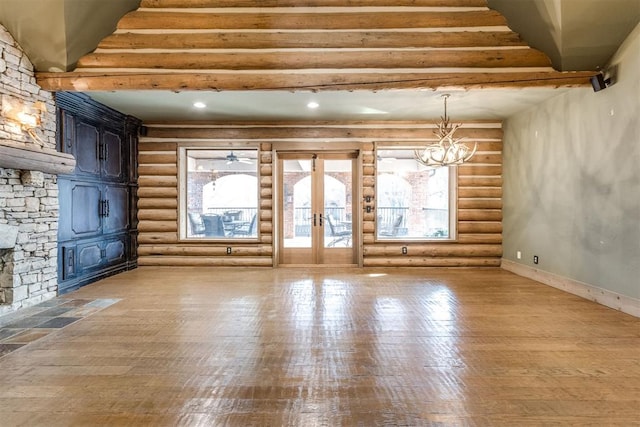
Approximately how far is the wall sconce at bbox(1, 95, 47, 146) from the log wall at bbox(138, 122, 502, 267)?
9.02 ft

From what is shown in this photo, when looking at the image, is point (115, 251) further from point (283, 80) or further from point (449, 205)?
point (449, 205)

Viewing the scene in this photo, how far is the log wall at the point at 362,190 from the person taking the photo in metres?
7.75

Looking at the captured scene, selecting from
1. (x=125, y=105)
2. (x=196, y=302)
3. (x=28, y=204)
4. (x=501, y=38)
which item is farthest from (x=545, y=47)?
(x=28, y=204)

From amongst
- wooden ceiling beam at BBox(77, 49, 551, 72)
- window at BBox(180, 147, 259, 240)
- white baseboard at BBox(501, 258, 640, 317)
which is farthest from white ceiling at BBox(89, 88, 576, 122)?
white baseboard at BBox(501, 258, 640, 317)

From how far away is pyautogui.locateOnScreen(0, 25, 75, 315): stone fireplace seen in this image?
450 cm

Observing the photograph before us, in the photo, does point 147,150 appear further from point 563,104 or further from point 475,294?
point 563,104

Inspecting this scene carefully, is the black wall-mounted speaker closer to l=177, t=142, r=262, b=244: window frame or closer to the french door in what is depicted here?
the french door

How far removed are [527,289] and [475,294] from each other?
104cm

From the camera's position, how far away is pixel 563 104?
Answer: 5758 mm

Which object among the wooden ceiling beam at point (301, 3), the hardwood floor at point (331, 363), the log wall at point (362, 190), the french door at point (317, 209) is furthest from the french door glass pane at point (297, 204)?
the wooden ceiling beam at point (301, 3)

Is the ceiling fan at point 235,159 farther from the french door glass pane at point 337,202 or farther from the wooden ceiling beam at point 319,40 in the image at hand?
the wooden ceiling beam at point 319,40

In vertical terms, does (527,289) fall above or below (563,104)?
below

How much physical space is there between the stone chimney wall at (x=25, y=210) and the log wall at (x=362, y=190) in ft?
7.98

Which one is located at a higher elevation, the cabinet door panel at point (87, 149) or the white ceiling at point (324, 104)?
the white ceiling at point (324, 104)
